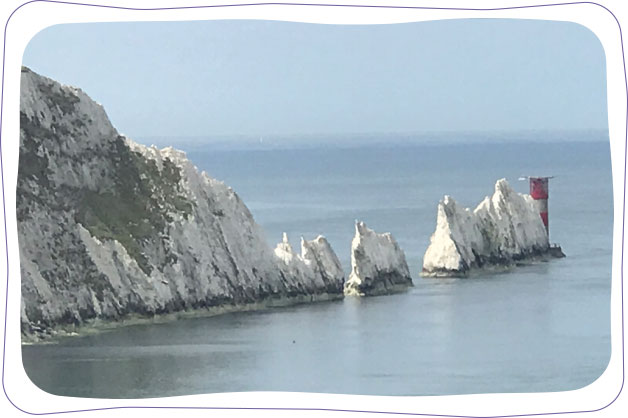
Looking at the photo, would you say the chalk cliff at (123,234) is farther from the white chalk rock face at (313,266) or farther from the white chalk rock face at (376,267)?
the white chalk rock face at (376,267)

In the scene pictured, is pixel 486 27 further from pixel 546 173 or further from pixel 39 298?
pixel 39 298

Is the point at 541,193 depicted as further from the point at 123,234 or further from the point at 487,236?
the point at 123,234

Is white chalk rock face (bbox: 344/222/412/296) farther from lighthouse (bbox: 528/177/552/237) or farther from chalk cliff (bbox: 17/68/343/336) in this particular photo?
lighthouse (bbox: 528/177/552/237)

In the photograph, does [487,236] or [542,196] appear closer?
[542,196]

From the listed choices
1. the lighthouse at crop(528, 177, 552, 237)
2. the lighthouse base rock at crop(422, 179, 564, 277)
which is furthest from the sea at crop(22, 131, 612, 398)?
the lighthouse base rock at crop(422, 179, 564, 277)

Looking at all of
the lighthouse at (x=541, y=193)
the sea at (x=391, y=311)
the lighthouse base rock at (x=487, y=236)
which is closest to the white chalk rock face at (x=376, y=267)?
the sea at (x=391, y=311)

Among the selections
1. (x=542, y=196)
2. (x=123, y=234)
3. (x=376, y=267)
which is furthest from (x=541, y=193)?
(x=123, y=234)
